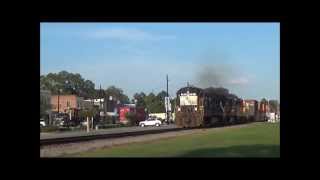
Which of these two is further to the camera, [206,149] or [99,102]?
[99,102]

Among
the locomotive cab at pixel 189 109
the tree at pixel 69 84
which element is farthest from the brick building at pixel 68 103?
the locomotive cab at pixel 189 109

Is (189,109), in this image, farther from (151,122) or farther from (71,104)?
(71,104)

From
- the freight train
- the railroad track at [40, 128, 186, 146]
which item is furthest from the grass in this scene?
the freight train

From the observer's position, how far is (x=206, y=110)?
73.6ft

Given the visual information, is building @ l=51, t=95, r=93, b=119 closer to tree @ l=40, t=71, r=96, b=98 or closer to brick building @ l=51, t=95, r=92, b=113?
brick building @ l=51, t=95, r=92, b=113

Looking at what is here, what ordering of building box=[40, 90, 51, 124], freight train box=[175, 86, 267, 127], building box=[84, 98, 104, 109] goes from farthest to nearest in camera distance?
freight train box=[175, 86, 267, 127], building box=[84, 98, 104, 109], building box=[40, 90, 51, 124]

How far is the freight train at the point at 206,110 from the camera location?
61.8 ft

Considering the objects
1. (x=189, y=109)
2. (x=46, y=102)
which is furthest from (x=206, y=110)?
(x=46, y=102)

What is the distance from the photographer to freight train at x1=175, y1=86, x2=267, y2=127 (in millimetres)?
18850

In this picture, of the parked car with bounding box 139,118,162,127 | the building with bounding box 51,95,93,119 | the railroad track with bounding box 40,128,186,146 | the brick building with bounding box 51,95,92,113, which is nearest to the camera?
the brick building with bounding box 51,95,92,113

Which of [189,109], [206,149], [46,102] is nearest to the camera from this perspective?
[46,102]

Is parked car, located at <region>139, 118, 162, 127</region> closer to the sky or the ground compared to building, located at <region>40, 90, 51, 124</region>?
closer to the ground
